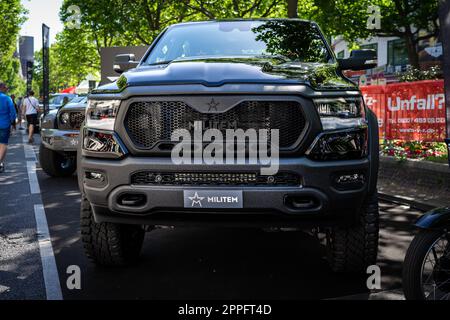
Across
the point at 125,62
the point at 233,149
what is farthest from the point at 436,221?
the point at 125,62

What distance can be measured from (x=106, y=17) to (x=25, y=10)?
82.7 ft

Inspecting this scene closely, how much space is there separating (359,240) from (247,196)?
0.96 meters

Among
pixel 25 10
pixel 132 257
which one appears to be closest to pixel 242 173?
pixel 132 257

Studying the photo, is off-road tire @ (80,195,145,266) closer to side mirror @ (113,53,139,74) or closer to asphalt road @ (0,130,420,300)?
asphalt road @ (0,130,420,300)

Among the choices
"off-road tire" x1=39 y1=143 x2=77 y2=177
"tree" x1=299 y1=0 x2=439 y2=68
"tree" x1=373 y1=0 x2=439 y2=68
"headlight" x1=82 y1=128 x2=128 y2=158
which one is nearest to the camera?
"headlight" x1=82 y1=128 x2=128 y2=158

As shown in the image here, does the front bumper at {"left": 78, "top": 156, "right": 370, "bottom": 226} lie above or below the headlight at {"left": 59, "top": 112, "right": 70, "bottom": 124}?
below

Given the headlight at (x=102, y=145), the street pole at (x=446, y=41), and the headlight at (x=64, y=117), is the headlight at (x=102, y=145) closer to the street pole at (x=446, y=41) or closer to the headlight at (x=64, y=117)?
the street pole at (x=446, y=41)

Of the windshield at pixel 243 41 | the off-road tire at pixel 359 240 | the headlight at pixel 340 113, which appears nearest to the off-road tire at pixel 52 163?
the windshield at pixel 243 41

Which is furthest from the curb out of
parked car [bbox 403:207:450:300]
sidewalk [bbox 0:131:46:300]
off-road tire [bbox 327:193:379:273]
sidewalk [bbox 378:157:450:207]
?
sidewalk [bbox 0:131:46:300]

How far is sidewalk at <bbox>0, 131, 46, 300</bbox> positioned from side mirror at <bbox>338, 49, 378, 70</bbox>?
297cm

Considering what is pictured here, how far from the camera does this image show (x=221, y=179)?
3.72m

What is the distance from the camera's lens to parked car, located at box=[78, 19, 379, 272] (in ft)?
12.1

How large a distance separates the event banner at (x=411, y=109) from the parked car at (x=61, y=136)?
5.79m

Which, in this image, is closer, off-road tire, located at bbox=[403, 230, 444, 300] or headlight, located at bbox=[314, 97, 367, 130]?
off-road tire, located at bbox=[403, 230, 444, 300]
